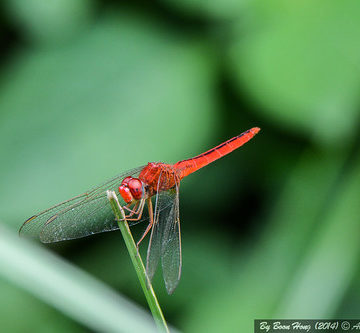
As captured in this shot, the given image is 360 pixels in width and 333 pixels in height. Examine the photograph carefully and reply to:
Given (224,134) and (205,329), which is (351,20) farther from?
(205,329)

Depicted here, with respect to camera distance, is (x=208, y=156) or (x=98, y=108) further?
(x=98, y=108)

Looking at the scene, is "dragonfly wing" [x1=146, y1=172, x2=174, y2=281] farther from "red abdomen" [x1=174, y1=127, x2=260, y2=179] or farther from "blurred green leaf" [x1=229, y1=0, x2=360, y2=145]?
"blurred green leaf" [x1=229, y1=0, x2=360, y2=145]

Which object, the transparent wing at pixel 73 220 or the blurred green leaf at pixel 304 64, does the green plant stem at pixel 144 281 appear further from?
the blurred green leaf at pixel 304 64

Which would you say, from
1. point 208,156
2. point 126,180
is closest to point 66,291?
point 126,180

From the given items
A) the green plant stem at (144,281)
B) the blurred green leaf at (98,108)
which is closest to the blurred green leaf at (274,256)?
the blurred green leaf at (98,108)

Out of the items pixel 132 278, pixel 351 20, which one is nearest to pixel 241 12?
pixel 351 20

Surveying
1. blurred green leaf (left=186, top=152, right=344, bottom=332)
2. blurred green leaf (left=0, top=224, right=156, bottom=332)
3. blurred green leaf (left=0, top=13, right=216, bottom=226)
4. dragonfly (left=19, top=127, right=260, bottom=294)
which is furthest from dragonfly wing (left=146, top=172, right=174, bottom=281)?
blurred green leaf (left=186, top=152, right=344, bottom=332)

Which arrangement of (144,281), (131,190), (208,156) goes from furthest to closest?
(208,156) → (131,190) → (144,281)

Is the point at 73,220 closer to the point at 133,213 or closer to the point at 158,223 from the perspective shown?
the point at 133,213
